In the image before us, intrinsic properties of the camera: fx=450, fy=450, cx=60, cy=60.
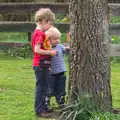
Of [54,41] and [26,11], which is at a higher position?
[26,11]

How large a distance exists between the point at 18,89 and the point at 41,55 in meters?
1.99

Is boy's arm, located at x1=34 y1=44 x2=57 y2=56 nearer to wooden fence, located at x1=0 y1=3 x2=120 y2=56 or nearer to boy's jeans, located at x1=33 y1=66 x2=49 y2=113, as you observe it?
boy's jeans, located at x1=33 y1=66 x2=49 y2=113

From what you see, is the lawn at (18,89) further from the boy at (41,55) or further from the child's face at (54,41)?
the child's face at (54,41)

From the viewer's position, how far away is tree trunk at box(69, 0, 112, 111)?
510 centimetres

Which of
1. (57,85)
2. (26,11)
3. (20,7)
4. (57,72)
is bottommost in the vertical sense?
(57,85)

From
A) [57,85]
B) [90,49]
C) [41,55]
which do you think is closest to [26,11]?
[57,85]

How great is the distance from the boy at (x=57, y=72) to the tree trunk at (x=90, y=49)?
0.44 m

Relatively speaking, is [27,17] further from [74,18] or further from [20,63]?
[74,18]

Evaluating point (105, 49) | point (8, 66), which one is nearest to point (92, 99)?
point (105, 49)

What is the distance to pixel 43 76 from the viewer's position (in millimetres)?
5422

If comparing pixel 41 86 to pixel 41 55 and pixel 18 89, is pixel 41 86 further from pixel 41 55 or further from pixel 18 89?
pixel 18 89

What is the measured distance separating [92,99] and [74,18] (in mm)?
956

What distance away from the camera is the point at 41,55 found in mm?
5398

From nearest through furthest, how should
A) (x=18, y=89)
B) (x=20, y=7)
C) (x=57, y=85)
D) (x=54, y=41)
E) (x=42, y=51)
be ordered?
1. (x=42, y=51)
2. (x=54, y=41)
3. (x=57, y=85)
4. (x=18, y=89)
5. (x=20, y=7)
